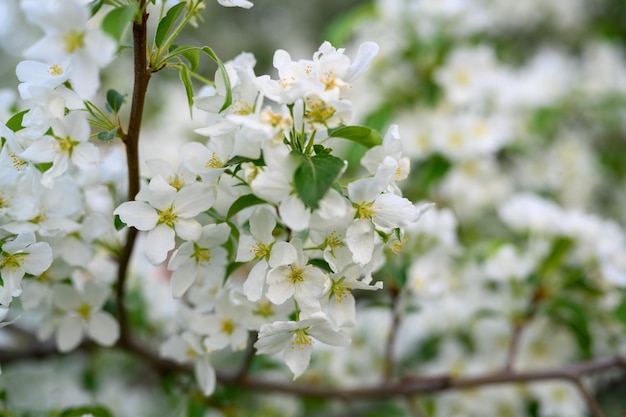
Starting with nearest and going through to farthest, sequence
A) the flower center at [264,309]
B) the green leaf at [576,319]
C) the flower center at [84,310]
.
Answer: the flower center at [264,309] → the flower center at [84,310] → the green leaf at [576,319]

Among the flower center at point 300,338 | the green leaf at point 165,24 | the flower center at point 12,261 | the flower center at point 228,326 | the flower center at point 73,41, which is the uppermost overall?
the flower center at point 73,41

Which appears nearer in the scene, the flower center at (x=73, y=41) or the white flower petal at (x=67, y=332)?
the flower center at (x=73, y=41)

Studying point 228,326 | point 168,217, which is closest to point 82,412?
point 228,326

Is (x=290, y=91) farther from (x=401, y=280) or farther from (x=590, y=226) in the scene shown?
(x=590, y=226)

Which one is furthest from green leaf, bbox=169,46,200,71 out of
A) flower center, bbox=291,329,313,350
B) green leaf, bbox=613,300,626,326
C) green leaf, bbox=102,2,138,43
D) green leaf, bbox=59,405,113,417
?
green leaf, bbox=613,300,626,326

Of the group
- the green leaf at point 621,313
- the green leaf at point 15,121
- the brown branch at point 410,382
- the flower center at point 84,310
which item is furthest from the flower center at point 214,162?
the green leaf at point 621,313

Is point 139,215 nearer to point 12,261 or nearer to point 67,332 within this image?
point 12,261

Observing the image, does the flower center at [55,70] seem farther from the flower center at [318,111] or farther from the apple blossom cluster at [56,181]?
the flower center at [318,111]

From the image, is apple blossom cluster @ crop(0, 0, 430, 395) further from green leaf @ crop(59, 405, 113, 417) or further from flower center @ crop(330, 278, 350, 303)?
green leaf @ crop(59, 405, 113, 417)
